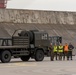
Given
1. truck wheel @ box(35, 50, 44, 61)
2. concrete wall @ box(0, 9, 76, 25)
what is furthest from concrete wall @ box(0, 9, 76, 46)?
truck wheel @ box(35, 50, 44, 61)

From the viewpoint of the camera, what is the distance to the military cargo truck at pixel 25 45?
30828 mm

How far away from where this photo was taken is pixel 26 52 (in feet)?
106

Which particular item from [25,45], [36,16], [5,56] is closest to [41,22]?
[36,16]

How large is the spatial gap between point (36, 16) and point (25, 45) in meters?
27.9

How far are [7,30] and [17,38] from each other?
22.5 meters

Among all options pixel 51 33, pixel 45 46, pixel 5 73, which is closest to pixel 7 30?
pixel 51 33

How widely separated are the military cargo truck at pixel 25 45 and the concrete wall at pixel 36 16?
23379 mm

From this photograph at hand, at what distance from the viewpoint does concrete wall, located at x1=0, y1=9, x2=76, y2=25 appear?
57172 millimetres

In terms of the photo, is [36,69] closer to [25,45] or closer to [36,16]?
[25,45]

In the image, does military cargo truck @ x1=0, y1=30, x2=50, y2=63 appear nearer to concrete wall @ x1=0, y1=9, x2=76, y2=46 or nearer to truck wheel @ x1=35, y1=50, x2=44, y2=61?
truck wheel @ x1=35, y1=50, x2=44, y2=61

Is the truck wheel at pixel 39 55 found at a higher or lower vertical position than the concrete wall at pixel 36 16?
lower

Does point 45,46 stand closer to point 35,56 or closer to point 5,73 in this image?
point 35,56

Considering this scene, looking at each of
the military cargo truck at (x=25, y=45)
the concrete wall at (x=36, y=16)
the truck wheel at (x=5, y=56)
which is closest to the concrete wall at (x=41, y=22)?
the concrete wall at (x=36, y=16)

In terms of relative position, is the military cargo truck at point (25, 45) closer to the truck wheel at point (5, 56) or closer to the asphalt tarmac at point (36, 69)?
the truck wheel at point (5, 56)
